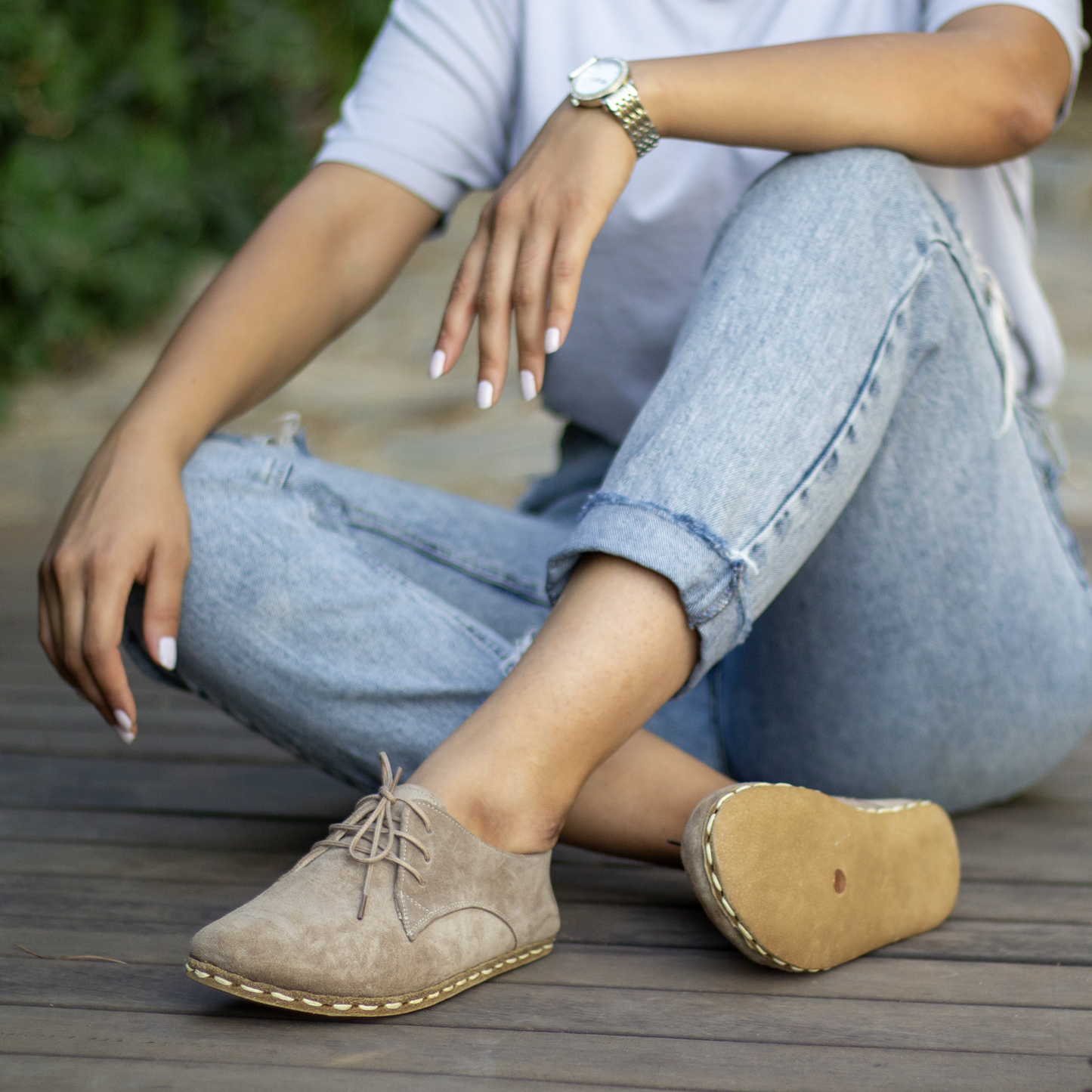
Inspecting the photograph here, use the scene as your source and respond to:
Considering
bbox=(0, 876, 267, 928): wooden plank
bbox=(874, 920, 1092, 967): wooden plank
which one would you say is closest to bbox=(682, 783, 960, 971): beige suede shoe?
bbox=(874, 920, 1092, 967): wooden plank

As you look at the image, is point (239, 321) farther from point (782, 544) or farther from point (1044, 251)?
point (1044, 251)

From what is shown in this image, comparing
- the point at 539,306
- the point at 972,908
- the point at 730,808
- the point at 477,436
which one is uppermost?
the point at 539,306

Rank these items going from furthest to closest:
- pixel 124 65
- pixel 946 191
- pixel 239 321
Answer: pixel 124 65, pixel 946 191, pixel 239 321

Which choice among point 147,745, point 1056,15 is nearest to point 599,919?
point 147,745

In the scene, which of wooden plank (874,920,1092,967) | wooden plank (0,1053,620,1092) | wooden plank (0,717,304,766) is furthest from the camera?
wooden plank (0,717,304,766)

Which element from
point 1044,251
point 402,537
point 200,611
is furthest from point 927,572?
point 1044,251

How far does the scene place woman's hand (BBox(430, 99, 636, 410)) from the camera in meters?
1.00

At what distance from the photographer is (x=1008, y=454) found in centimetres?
119

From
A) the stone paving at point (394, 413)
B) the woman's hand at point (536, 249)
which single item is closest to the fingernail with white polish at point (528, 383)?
the woman's hand at point (536, 249)

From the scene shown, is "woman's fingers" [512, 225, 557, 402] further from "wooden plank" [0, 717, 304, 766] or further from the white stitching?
"wooden plank" [0, 717, 304, 766]

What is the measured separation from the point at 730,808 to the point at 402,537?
20.5 inches

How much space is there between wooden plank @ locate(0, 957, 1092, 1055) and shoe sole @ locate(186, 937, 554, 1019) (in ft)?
0.05

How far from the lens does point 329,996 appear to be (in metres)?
0.86

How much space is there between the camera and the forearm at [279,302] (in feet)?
3.87
